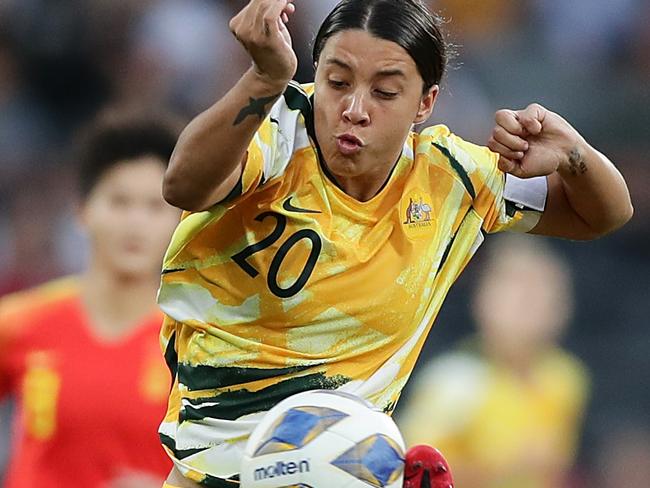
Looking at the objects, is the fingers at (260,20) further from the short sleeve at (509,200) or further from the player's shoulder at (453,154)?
the short sleeve at (509,200)

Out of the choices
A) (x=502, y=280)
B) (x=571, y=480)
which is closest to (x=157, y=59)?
(x=502, y=280)

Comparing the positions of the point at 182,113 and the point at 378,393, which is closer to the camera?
the point at 378,393

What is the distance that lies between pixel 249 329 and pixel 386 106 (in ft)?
2.22

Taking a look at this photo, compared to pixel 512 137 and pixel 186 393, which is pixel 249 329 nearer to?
pixel 186 393

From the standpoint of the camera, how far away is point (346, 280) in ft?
12.7

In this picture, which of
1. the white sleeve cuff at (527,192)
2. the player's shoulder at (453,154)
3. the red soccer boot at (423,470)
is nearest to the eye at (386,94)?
the player's shoulder at (453,154)

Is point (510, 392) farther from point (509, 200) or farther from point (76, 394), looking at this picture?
point (509, 200)

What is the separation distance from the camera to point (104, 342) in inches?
237

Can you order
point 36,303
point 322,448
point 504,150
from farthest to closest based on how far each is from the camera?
point 36,303 → point 504,150 → point 322,448

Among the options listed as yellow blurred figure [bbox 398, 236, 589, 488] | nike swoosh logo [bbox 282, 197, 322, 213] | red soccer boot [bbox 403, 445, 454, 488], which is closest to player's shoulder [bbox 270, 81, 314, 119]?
nike swoosh logo [bbox 282, 197, 322, 213]

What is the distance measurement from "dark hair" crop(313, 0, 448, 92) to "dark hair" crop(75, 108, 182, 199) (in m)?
2.34

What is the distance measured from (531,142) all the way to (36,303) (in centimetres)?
281

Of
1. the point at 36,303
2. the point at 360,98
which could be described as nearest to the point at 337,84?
the point at 360,98

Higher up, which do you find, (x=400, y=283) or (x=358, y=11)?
(x=358, y=11)
